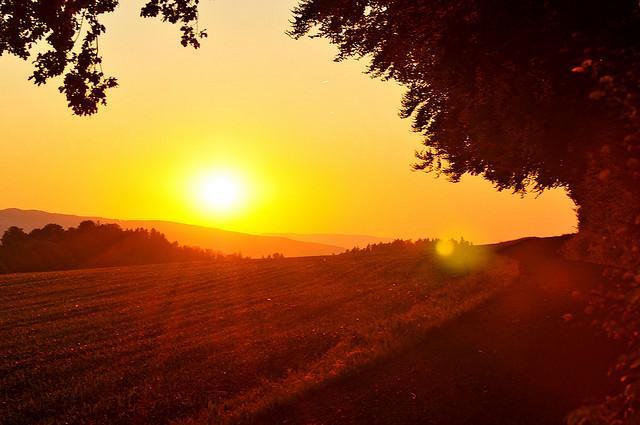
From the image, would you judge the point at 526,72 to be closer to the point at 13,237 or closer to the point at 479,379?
the point at 479,379

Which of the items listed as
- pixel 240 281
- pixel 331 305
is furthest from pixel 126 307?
pixel 331 305

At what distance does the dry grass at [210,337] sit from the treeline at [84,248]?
28.4 m

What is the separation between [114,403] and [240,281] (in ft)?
72.2

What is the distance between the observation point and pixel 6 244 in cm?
6259

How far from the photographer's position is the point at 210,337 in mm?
18219

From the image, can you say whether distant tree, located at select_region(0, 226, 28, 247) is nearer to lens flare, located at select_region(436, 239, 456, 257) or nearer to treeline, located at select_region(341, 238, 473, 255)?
treeline, located at select_region(341, 238, 473, 255)

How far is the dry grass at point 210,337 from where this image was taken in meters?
12.0

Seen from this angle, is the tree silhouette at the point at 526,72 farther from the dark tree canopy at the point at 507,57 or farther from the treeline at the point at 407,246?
the treeline at the point at 407,246

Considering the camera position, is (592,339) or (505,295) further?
(505,295)

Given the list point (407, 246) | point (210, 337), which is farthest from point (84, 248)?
point (210, 337)

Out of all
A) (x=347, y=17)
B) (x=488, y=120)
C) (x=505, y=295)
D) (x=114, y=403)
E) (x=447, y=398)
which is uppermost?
(x=347, y=17)

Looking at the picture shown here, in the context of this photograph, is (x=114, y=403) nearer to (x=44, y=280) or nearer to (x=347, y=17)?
(x=347, y=17)

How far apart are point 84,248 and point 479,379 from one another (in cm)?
6226

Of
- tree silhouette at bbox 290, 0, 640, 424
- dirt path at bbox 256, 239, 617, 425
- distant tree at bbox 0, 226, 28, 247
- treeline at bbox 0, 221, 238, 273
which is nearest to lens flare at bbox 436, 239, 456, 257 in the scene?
tree silhouette at bbox 290, 0, 640, 424
